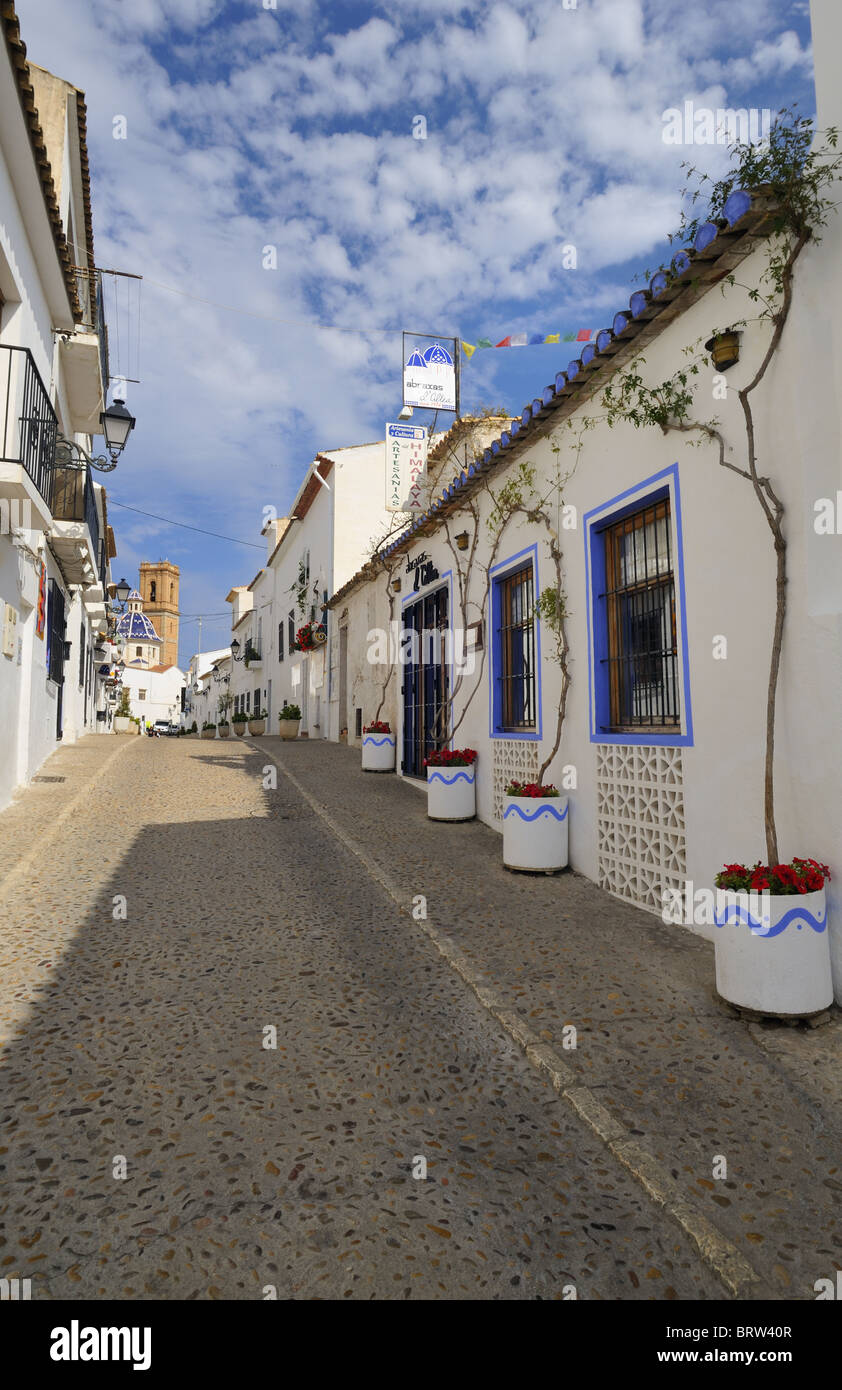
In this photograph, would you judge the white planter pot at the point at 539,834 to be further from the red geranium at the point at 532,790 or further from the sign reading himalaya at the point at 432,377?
the sign reading himalaya at the point at 432,377

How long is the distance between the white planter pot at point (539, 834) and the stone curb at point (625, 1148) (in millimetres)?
1683

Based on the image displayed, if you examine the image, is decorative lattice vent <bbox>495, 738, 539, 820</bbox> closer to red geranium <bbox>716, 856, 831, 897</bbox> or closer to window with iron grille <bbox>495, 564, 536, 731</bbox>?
window with iron grille <bbox>495, 564, 536, 731</bbox>

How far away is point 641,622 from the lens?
5.18 m

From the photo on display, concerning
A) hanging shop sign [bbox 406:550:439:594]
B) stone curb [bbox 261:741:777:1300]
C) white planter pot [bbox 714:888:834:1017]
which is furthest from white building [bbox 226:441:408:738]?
white planter pot [bbox 714:888:834:1017]

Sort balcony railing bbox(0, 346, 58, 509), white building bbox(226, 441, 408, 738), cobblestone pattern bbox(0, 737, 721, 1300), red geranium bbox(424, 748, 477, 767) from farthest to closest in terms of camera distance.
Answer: white building bbox(226, 441, 408, 738), red geranium bbox(424, 748, 477, 767), balcony railing bbox(0, 346, 58, 509), cobblestone pattern bbox(0, 737, 721, 1300)

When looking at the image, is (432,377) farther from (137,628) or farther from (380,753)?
(137,628)

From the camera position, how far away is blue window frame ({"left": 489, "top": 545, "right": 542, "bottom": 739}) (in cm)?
683

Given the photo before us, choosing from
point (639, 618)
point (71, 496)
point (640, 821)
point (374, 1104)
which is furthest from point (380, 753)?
point (374, 1104)

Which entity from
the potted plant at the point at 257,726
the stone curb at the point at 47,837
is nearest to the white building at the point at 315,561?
the potted plant at the point at 257,726

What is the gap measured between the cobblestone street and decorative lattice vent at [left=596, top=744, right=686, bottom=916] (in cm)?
28

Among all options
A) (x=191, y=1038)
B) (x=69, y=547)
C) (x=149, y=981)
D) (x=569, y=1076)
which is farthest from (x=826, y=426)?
(x=69, y=547)

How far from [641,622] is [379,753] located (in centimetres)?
695

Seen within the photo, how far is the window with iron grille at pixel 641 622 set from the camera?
4.87 m

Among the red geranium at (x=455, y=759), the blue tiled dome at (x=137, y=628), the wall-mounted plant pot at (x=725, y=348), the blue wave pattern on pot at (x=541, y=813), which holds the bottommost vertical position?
the blue wave pattern on pot at (x=541, y=813)
